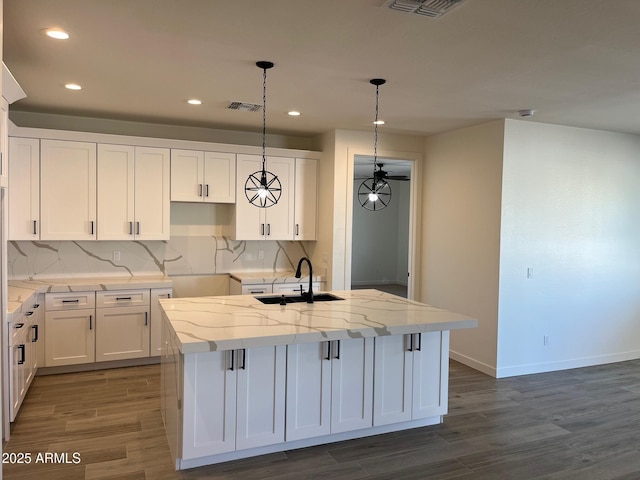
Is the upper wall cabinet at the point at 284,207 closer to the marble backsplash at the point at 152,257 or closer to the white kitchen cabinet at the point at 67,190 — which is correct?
the marble backsplash at the point at 152,257

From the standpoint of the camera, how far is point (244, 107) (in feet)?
14.6

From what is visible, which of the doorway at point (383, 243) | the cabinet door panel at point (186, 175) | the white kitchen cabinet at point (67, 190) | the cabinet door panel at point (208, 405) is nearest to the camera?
the cabinet door panel at point (208, 405)

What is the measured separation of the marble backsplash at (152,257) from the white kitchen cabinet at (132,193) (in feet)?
1.17

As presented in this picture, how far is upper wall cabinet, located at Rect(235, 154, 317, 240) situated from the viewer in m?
5.43

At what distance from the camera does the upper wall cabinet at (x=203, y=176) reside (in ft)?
16.9

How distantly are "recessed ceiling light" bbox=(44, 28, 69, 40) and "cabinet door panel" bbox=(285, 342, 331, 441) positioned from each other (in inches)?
89.3

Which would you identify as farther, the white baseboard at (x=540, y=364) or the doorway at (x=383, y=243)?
the doorway at (x=383, y=243)

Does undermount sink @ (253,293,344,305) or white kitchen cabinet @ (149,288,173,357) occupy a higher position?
undermount sink @ (253,293,344,305)

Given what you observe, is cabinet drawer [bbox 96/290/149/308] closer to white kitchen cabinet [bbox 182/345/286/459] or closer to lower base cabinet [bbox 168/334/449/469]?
lower base cabinet [bbox 168/334/449/469]

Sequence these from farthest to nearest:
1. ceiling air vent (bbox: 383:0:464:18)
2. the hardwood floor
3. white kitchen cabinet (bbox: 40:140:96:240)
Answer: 1. white kitchen cabinet (bbox: 40:140:96:240)
2. the hardwood floor
3. ceiling air vent (bbox: 383:0:464:18)

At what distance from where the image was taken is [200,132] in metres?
5.52

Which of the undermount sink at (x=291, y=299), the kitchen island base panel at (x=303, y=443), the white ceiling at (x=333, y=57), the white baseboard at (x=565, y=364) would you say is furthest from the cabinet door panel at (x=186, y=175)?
the white baseboard at (x=565, y=364)

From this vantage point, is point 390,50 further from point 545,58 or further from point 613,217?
point 613,217

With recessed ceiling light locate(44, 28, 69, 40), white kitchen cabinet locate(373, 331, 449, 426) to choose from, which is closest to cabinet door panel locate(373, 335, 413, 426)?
white kitchen cabinet locate(373, 331, 449, 426)
